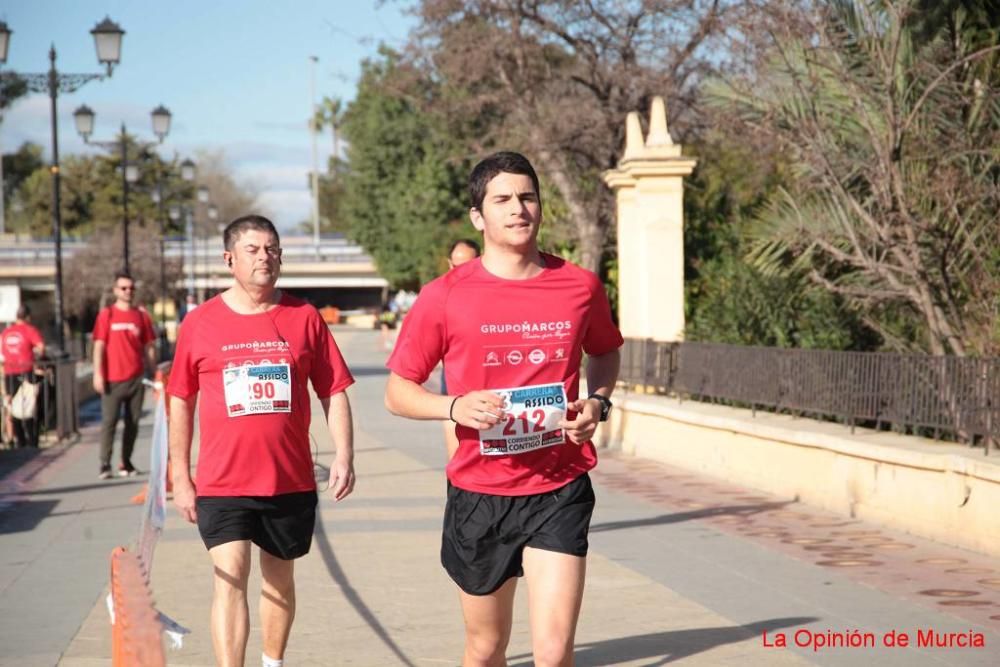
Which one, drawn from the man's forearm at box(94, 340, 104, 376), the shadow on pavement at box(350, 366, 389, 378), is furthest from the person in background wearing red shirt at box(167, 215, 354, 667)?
the shadow on pavement at box(350, 366, 389, 378)

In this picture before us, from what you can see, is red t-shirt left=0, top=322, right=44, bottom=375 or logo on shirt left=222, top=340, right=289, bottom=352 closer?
logo on shirt left=222, top=340, right=289, bottom=352

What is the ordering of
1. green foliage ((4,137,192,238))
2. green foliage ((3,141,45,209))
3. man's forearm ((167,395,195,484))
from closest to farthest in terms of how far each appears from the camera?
1. man's forearm ((167,395,195,484))
2. green foliage ((4,137,192,238))
3. green foliage ((3,141,45,209))

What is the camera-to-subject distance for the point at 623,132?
25672 millimetres

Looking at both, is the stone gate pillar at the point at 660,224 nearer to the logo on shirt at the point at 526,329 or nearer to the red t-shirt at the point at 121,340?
the red t-shirt at the point at 121,340

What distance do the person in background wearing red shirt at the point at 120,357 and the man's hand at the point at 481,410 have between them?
397 inches

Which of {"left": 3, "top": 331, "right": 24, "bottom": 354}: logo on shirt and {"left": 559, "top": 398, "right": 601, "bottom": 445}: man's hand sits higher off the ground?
{"left": 559, "top": 398, "right": 601, "bottom": 445}: man's hand

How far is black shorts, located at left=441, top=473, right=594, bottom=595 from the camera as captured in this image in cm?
472

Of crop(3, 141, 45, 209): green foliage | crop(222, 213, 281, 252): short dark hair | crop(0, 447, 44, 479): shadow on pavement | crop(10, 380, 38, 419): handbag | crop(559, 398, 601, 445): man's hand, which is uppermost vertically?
crop(3, 141, 45, 209): green foliage

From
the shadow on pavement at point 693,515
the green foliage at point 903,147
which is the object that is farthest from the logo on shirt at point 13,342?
the shadow on pavement at point 693,515

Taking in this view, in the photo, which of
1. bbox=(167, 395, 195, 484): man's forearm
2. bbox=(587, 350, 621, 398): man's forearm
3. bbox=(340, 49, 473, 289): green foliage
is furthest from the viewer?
bbox=(340, 49, 473, 289): green foliage

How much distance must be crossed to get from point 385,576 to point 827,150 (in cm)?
646

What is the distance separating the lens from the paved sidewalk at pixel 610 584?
271 inches

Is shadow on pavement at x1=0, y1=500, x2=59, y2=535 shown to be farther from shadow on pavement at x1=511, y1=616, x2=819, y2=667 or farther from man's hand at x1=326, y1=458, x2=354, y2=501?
man's hand at x1=326, y1=458, x2=354, y2=501

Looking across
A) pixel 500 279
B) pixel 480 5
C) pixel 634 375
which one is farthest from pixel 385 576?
pixel 480 5
